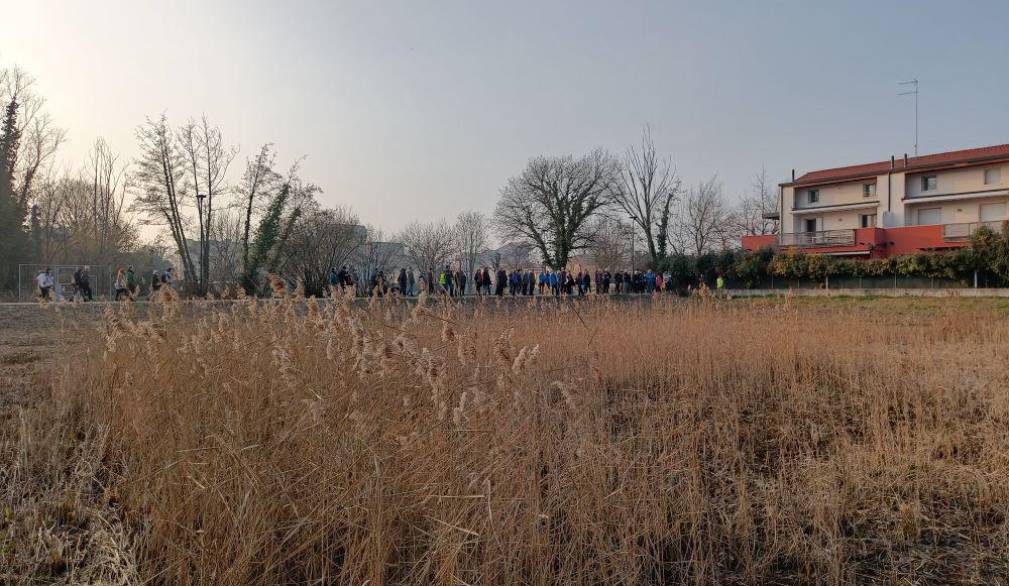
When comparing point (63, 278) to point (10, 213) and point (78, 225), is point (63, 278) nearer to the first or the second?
point (10, 213)

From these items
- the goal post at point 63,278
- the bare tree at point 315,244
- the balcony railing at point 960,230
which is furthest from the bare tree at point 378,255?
the balcony railing at point 960,230

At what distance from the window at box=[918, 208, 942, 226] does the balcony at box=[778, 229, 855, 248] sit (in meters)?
4.29

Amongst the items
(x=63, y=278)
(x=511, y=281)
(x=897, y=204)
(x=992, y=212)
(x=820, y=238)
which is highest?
(x=897, y=204)

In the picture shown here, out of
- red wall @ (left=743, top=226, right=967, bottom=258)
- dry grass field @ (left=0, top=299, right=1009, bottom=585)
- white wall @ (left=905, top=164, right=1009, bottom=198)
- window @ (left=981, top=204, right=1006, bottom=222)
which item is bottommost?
dry grass field @ (left=0, top=299, right=1009, bottom=585)

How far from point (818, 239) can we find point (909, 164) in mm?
7449

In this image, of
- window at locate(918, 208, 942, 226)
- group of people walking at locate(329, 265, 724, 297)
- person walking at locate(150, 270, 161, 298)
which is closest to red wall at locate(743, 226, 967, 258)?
window at locate(918, 208, 942, 226)

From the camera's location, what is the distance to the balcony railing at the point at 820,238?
37.4m

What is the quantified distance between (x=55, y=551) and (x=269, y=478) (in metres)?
0.85

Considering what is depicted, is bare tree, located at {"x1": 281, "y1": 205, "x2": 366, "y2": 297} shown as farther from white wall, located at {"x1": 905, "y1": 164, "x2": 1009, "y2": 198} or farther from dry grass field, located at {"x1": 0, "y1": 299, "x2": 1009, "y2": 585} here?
white wall, located at {"x1": 905, "y1": 164, "x2": 1009, "y2": 198}

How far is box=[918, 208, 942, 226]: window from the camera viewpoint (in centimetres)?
→ 3659

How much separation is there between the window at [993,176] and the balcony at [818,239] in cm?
750

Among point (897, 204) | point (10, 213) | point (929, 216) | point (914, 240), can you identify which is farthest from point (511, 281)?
point (929, 216)

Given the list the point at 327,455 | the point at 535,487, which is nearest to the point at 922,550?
the point at 535,487

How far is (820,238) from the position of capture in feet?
129
